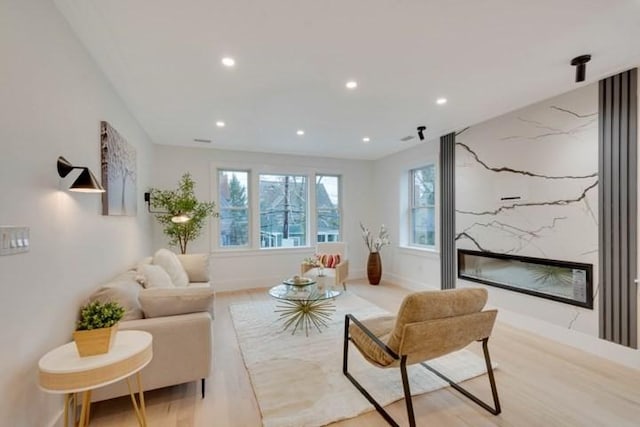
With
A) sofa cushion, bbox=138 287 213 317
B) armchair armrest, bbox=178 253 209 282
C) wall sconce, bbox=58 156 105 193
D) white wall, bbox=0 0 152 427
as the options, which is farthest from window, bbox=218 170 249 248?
wall sconce, bbox=58 156 105 193

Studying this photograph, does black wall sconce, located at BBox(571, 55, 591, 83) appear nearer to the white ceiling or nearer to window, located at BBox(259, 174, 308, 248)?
the white ceiling


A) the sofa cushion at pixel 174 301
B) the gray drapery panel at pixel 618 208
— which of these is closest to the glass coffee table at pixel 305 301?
the sofa cushion at pixel 174 301

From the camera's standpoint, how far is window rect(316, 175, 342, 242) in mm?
6215

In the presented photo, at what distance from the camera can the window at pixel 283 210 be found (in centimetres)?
579

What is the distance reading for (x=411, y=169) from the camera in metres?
5.59

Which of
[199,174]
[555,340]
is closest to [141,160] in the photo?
[199,174]

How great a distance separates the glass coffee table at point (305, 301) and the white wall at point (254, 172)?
1.79 m

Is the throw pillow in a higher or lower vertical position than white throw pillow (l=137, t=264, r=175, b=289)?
lower

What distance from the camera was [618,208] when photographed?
2697 mm

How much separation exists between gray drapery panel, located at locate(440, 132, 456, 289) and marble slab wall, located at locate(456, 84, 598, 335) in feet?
0.81

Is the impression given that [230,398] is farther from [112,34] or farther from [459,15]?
[459,15]

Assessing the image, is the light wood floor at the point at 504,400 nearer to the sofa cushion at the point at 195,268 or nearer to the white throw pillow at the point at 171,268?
the white throw pillow at the point at 171,268

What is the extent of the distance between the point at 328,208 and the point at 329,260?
1.45 meters

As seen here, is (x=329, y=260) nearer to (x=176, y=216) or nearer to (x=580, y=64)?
(x=176, y=216)
